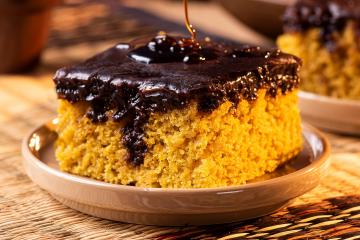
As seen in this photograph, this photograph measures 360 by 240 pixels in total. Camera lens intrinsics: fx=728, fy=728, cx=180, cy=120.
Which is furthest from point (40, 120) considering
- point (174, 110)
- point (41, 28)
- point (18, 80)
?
point (174, 110)

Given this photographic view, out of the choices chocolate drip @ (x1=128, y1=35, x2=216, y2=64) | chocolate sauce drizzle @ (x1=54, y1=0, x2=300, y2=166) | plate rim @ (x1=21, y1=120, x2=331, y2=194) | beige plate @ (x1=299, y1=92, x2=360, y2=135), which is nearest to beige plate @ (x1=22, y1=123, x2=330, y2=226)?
plate rim @ (x1=21, y1=120, x2=331, y2=194)

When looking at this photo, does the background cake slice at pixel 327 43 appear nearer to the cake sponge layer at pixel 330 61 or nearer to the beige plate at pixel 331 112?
the cake sponge layer at pixel 330 61

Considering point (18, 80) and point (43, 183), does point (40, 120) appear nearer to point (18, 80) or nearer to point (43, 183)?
point (18, 80)

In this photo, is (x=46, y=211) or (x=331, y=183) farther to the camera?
(x=331, y=183)

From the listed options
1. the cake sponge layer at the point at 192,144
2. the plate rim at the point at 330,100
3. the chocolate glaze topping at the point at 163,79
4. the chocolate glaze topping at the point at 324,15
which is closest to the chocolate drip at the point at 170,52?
the chocolate glaze topping at the point at 163,79

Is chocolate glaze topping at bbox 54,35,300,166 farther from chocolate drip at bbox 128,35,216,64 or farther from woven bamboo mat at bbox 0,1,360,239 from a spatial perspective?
woven bamboo mat at bbox 0,1,360,239

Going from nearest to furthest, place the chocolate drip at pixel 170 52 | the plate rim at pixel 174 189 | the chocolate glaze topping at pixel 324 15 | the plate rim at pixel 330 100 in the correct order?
the plate rim at pixel 174 189 < the chocolate drip at pixel 170 52 < the plate rim at pixel 330 100 < the chocolate glaze topping at pixel 324 15
